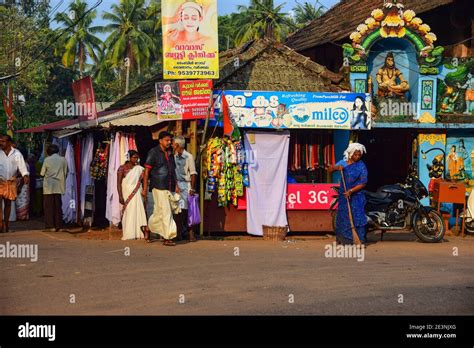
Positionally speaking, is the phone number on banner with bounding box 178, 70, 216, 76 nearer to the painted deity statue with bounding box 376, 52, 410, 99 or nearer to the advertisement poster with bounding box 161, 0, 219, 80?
the advertisement poster with bounding box 161, 0, 219, 80

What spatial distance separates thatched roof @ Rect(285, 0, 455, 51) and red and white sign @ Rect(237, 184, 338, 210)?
6138 millimetres

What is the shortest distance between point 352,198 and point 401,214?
1.60 m

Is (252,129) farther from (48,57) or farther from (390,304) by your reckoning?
(48,57)

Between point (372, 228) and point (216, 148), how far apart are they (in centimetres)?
331

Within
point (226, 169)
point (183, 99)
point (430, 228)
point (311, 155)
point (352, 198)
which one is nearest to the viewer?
point (352, 198)

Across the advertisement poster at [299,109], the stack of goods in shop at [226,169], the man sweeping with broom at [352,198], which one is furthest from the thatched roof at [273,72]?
the man sweeping with broom at [352,198]

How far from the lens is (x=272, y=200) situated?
52.4 feet

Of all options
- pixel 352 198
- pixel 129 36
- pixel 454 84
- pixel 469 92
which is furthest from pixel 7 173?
pixel 129 36

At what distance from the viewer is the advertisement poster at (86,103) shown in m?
15.7

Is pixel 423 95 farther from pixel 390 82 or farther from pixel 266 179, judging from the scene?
pixel 266 179

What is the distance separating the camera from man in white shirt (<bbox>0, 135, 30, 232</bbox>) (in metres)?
15.5

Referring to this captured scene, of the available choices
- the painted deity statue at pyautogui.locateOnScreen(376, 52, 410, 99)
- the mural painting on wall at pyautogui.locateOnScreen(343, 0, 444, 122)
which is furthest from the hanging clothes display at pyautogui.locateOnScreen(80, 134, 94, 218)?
the painted deity statue at pyautogui.locateOnScreen(376, 52, 410, 99)

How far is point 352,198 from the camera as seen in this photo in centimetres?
1398

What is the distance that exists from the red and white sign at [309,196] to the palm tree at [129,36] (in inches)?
1492
